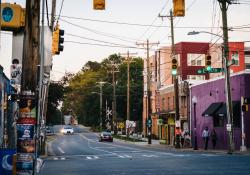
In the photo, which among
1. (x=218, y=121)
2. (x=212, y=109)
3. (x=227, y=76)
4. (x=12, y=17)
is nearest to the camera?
(x=12, y=17)

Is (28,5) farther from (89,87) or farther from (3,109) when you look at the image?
(89,87)

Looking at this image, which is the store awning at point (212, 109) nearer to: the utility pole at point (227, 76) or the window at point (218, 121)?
the window at point (218, 121)

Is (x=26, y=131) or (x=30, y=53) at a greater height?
(x=30, y=53)

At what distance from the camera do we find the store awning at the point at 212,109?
42.5 m

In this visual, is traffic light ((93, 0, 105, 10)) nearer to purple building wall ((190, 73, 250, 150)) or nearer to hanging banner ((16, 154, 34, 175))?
hanging banner ((16, 154, 34, 175))

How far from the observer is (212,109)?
43219 mm

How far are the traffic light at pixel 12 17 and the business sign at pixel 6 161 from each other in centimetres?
325

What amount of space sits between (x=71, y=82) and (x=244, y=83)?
4189 inches

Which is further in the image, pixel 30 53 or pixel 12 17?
pixel 12 17

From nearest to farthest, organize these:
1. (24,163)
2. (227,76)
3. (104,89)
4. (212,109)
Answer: (24,163) → (227,76) → (212,109) → (104,89)

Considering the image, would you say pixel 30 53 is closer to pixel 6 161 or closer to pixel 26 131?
Result: pixel 26 131

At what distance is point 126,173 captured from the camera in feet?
62.9

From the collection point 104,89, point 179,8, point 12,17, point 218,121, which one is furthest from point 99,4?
point 104,89

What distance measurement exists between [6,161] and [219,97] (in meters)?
32.8
